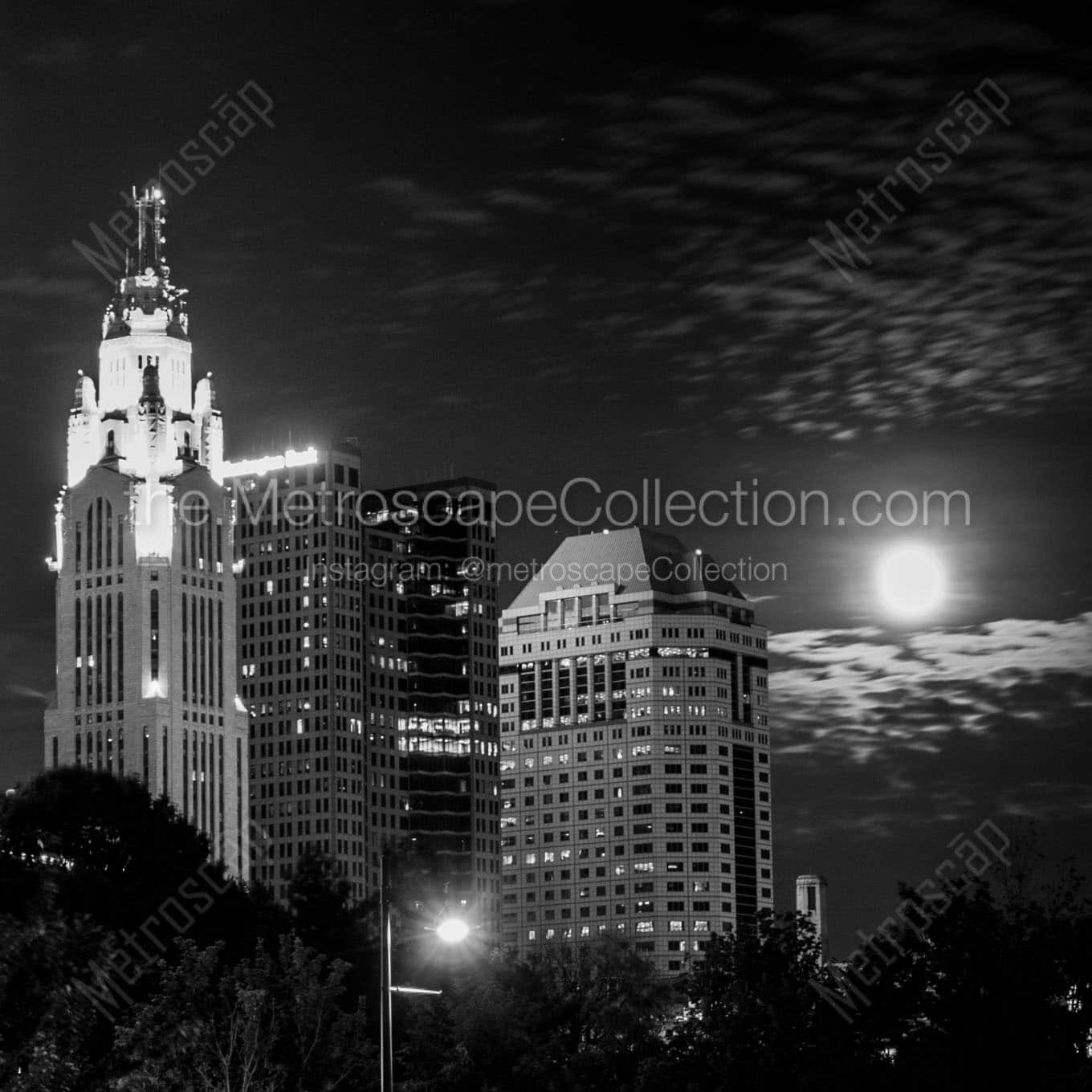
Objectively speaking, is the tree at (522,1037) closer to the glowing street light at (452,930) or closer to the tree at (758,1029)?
the tree at (758,1029)

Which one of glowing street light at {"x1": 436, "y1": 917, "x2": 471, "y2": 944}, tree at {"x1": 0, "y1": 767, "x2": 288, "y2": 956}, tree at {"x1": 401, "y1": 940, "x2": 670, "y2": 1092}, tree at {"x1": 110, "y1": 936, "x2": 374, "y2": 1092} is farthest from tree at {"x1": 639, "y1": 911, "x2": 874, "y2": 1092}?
tree at {"x1": 0, "y1": 767, "x2": 288, "y2": 956}

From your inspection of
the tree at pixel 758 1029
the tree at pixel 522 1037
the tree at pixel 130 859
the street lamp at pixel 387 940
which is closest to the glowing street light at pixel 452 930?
the street lamp at pixel 387 940

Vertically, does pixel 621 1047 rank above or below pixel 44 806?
below

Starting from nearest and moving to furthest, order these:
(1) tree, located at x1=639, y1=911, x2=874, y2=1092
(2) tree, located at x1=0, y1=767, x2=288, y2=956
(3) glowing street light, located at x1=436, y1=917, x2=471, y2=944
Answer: (3) glowing street light, located at x1=436, y1=917, x2=471, y2=944 → (1) tree, located at x1=639, y1=911, x2=874, y2=1092 → (2) tree, located at x1=0, y1=767, x2=288, y2=956

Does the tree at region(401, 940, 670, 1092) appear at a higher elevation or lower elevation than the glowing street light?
lower

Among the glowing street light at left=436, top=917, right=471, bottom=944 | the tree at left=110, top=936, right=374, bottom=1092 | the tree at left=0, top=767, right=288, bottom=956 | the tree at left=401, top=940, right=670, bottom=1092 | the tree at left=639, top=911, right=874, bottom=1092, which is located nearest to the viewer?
the glowing street light at left=436, top=917, right=471, bottom=944

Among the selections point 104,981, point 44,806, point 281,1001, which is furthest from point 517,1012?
point 104,981

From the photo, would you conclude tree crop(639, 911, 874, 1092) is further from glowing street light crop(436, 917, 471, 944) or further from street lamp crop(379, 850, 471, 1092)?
glowing street light crop(436, 917, 471, 944)

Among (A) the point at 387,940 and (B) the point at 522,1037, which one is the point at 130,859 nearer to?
(B) the point at 522,1037

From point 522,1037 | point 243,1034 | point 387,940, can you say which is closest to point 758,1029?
point 243,1034

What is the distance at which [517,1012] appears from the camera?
104 m

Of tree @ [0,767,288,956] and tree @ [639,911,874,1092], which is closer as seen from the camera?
tree @ [639,911,874,1092]

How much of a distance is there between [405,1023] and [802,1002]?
30083mm

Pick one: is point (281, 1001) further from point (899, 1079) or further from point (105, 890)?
point (105, 890)
